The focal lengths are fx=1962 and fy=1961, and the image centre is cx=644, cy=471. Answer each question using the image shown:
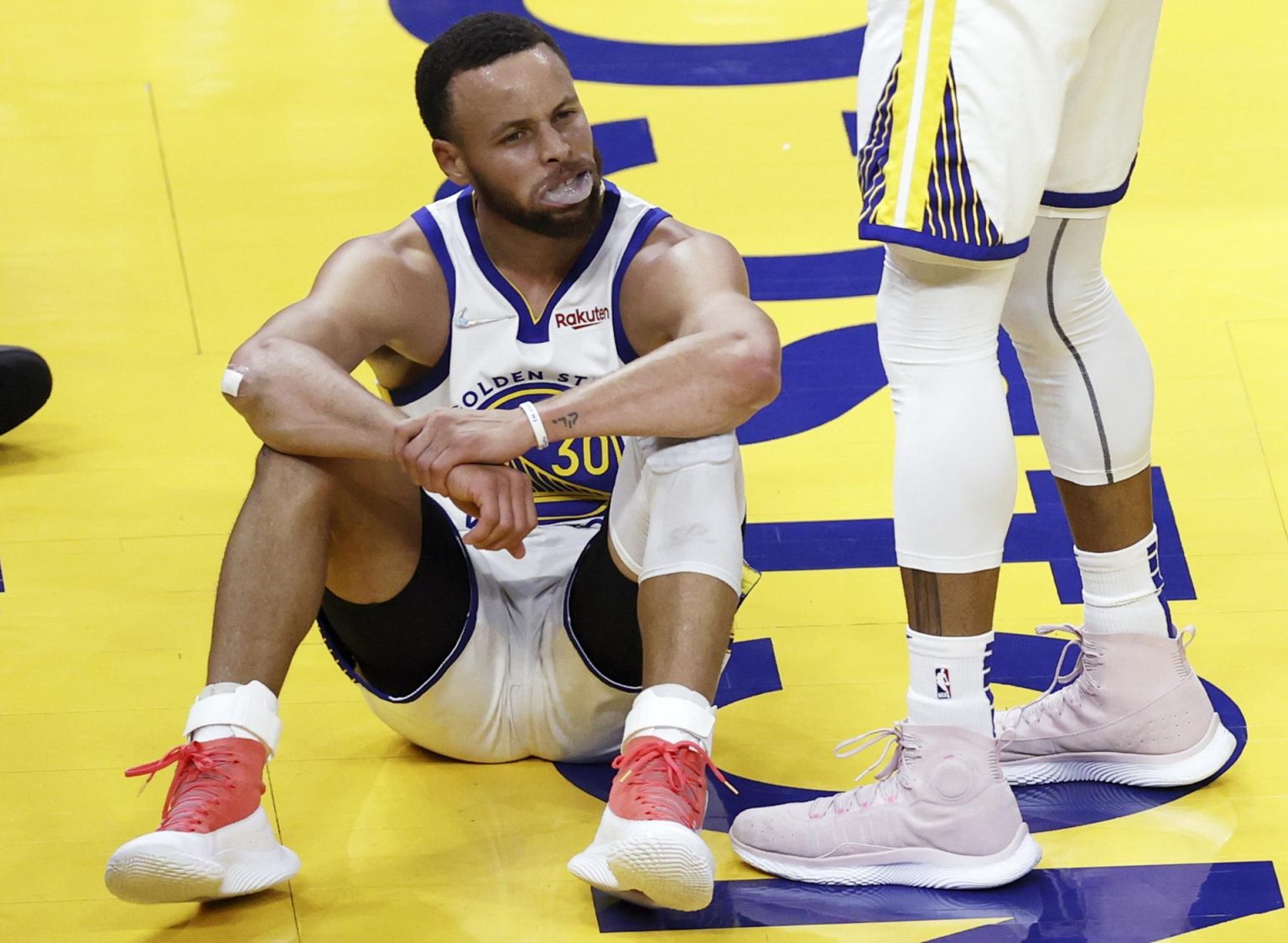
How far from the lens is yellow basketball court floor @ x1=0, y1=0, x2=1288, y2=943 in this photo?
90.3 inches

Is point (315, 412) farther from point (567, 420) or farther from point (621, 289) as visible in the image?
point (621, 289)

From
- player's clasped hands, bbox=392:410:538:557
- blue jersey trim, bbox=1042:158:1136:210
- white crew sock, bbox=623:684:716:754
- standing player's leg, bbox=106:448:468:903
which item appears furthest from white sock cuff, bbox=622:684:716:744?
blue jersey trim, bbox=1042:158:1136:210

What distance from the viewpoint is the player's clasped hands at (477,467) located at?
2230mm

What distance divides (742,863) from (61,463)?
1557 mm

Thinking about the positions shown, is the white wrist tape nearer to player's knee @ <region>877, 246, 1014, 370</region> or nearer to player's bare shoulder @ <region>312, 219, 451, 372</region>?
player's bare shoulder @ <region>312, 219, 451, 372</region>

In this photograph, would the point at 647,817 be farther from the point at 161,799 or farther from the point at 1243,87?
the point at 1243,87

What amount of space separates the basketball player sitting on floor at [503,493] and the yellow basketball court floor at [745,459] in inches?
6.0

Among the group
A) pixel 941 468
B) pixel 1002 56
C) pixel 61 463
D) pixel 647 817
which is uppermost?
pixel 1002 56

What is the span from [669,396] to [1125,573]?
24.0 inches

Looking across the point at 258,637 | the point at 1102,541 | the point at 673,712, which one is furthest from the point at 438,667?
the point at 1102,541

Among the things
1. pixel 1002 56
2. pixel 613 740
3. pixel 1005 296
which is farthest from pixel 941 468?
pixel 613 740

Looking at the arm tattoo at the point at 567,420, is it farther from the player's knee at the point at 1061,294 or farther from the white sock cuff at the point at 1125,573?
the white sock cuff at the point at 1125,573

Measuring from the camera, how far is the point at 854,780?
2506mm

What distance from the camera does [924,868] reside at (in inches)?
88.7
